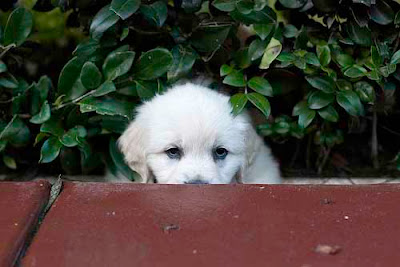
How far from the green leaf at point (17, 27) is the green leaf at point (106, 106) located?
398 mm

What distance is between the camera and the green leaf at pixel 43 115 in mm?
3129

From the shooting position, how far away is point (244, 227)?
2084 millimetres

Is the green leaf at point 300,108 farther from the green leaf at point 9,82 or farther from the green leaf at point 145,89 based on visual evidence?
the green leaf at point 9,82

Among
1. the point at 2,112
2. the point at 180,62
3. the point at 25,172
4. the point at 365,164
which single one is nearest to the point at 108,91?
the point at 180,62

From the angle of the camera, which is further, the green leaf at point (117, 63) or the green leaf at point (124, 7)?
the green leaf at point (117, 63)

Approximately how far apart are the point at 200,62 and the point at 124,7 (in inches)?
23.3

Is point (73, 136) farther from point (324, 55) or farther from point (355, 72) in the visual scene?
point (355, 72)

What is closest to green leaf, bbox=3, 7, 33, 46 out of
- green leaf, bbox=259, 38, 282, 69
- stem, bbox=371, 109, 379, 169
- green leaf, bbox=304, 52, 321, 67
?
green leaf, bbox=259, 38, 282, 69

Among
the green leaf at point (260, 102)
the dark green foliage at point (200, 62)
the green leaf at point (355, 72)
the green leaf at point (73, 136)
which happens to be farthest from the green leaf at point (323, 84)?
the green leaf at point (73, 136)

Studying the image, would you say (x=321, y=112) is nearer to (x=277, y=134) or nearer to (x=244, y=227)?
(x=277, y=134)

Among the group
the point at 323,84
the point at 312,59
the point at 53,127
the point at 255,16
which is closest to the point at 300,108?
the point at 323,84

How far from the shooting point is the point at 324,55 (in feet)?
10.1

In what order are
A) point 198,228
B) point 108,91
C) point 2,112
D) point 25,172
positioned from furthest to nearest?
1. point 25,172
2. point 2,112
3. point 108,91
4. point 198,228

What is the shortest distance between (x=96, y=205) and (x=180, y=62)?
111 centimetres
